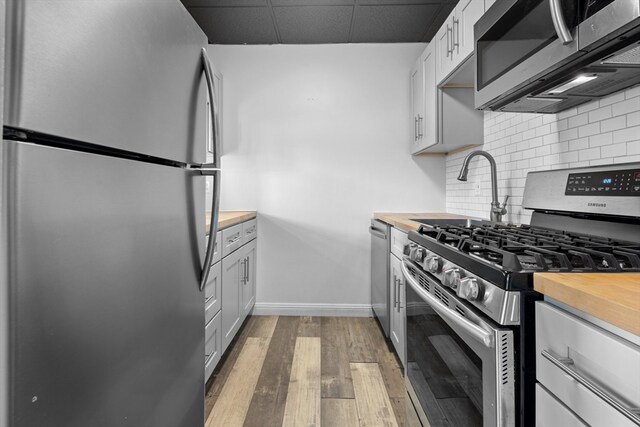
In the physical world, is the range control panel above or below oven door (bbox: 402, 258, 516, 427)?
above

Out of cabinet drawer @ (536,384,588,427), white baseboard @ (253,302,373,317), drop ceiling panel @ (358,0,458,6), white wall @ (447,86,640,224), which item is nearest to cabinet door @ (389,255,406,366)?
white wall @ (447,86,640,224)

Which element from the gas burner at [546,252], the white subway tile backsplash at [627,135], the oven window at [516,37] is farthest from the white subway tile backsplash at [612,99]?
the gas burner at [546,252]

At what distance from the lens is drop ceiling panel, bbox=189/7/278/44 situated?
8.83 feet

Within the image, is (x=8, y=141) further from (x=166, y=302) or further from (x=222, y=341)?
(x=222, y=341)

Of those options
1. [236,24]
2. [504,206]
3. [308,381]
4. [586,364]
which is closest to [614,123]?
[504,206]

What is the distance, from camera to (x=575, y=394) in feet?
2.08

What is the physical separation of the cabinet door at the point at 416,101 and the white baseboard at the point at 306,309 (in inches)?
56.9

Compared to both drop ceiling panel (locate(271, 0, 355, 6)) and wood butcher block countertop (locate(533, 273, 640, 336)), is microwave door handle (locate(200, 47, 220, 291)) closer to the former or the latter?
wood butcher block countertop (locate(533, 273, 640, 336))

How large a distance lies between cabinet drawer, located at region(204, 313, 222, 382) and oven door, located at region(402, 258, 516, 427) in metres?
0.97

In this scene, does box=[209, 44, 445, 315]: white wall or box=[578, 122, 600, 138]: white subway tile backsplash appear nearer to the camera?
box=[578, 122, 600, 138]: white subway tile backsplash

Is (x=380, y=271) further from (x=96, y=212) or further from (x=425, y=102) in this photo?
(x=96, y=212)

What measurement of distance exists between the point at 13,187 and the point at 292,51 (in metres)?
3.07

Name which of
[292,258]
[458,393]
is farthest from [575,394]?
[292,258]

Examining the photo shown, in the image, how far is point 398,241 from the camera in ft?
7.42
